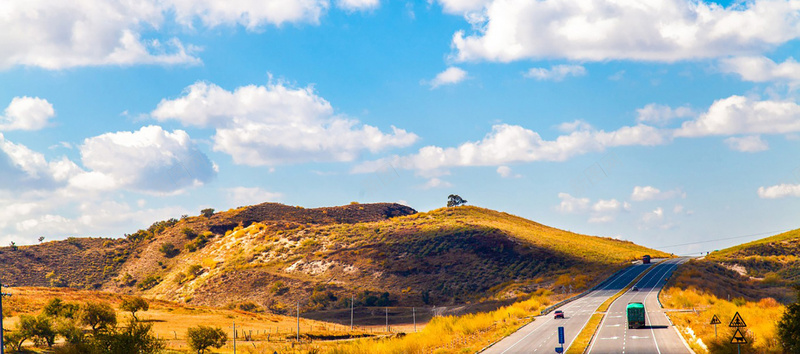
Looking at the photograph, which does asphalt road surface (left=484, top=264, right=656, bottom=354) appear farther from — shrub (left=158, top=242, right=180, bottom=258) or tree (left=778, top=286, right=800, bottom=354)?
shrub (left=158, top=242, right=180, bottom=258)

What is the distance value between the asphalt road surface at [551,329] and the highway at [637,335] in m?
1.96

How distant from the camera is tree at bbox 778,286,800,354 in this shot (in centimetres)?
3966

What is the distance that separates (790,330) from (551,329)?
25.7m

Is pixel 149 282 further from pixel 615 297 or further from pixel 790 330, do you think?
pixel 790 330

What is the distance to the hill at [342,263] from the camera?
413ft

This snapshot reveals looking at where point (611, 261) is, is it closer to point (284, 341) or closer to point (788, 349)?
point (284, 341)

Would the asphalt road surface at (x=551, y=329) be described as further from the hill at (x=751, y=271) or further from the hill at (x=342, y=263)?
the hill at (x=342, y=263)

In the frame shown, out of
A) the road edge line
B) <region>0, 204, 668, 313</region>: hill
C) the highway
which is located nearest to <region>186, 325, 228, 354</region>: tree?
the road edge line

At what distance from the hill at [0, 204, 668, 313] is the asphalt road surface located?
17.4 m

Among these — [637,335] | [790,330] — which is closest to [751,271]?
[637,335]

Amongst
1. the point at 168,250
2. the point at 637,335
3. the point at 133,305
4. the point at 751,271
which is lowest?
the point at 637,335

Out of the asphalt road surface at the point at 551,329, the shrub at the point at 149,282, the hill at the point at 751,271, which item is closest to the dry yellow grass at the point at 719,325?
the asphalt road surface at the point at 551,329

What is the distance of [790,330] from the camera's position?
40125 mm

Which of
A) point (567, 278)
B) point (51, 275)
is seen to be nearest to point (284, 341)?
point (567, 278)
